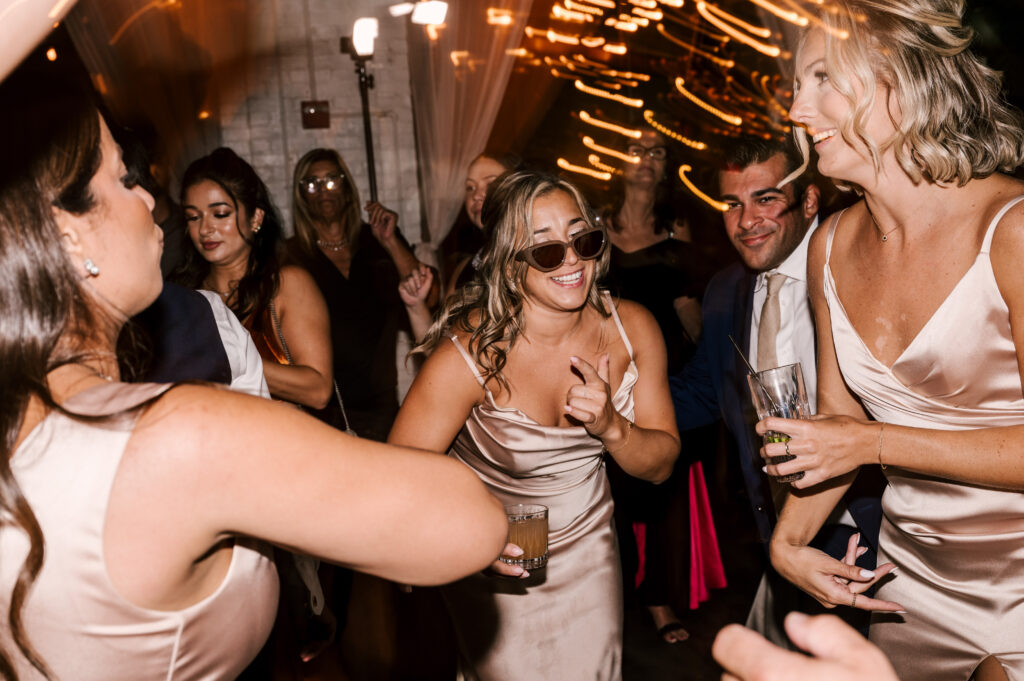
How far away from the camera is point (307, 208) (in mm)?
4348

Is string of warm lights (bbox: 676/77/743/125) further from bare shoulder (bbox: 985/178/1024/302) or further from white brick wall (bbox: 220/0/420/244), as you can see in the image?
bare shoulder (bbox: 985/178/1024/302)

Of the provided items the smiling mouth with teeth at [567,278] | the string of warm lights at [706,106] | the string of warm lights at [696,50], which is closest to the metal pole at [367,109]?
the string of warm lights at [696,50]

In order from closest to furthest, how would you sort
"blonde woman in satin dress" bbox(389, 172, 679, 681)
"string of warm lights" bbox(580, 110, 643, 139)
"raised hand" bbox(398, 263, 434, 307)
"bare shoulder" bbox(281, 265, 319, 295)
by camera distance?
"blonde woman in satin dress" bbox(389, 172, 679, 681)
"bare shoulder" bbox(281, 265, 319, 295)
"raised hand" bbox(398, 263, 434, 307)
"string of warm lights" bbox(580, 110, 643, 139)

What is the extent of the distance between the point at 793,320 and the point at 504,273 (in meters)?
0.94

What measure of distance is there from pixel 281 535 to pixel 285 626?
9.32 feet

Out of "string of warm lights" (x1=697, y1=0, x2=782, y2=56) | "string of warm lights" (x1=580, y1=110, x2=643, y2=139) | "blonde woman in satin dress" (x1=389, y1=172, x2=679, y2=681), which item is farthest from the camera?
"string of warm lights" (x1=580, y1=110, x2=643, y2=139)

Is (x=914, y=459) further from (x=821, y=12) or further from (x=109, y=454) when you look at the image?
(x=109, y=454)

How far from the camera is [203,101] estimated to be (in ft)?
20.8

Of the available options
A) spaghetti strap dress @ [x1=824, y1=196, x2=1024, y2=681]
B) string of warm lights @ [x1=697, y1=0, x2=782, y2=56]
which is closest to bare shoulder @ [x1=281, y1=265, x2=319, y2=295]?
spaghetti strap dress @ [x1=824, y1=196, x2=1024, y2=681]

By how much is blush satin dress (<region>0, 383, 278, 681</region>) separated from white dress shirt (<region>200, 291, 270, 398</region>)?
1071 mm

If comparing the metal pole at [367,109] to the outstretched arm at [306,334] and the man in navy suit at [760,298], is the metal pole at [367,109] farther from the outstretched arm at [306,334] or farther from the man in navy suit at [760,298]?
the man in navy suit at [760,298]

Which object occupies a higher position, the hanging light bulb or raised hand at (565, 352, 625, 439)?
the hanging light bulb

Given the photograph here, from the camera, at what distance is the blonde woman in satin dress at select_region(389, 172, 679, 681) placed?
7.46 feet

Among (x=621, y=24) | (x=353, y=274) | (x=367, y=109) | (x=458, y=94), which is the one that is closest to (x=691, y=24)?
(x=621, y=24)
